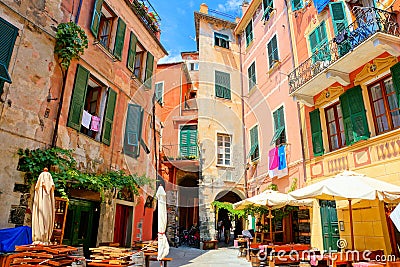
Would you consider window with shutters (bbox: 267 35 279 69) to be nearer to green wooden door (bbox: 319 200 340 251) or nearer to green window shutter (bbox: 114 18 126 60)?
green window shutter (bbox: 114 18 126 60)

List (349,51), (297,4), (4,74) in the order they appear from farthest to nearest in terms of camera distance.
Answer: (297,4), (349,51), (4,74)

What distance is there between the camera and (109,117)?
9.45 metres

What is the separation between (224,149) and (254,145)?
2.35 meters

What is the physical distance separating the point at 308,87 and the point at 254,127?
576cm

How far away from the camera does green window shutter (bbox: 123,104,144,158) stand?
35.1 feet

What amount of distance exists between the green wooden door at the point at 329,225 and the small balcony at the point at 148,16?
33.3 feet

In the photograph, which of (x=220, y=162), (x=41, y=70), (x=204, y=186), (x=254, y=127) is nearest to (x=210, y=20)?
(x=254, y=127)

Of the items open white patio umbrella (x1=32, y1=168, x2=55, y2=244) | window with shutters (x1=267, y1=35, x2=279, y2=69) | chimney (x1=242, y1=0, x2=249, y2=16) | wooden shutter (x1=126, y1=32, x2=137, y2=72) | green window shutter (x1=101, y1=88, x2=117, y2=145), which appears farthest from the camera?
chimney (x1=242, y1=0, x2=249, y2=16)

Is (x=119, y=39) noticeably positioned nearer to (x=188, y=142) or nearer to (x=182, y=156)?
(x=182, y=156)

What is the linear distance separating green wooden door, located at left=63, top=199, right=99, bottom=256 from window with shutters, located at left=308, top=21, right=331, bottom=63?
28.5 ft

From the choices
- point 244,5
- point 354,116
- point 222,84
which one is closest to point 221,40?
point 244,5

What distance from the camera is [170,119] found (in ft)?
64.6

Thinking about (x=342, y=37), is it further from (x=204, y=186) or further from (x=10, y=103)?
(x=204, y=186)

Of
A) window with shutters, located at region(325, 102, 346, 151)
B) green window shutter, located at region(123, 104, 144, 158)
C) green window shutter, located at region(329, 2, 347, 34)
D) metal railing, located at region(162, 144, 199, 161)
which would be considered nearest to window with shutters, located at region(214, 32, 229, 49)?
metal railing, located at region(162, 144, 199, 161)
